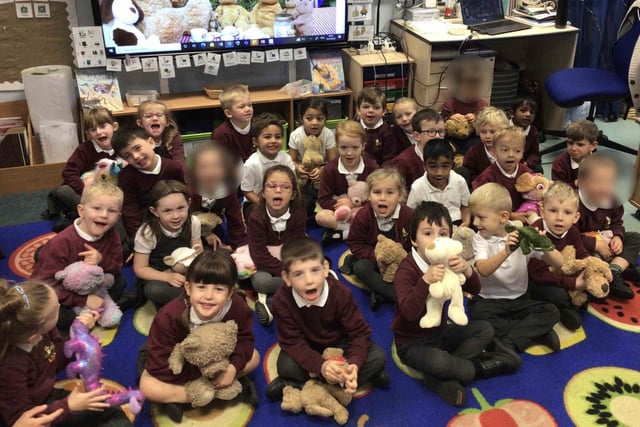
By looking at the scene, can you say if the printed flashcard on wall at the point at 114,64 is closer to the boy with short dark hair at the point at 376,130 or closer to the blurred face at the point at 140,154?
the blurred face at the point at 140,154

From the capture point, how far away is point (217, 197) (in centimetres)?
278

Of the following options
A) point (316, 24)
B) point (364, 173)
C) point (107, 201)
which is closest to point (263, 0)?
point (316, 24)

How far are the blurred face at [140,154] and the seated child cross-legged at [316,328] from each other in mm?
1091

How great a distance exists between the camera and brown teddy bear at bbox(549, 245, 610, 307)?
85.5 inches

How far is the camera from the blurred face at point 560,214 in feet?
7.08

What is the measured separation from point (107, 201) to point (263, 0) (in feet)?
7.03

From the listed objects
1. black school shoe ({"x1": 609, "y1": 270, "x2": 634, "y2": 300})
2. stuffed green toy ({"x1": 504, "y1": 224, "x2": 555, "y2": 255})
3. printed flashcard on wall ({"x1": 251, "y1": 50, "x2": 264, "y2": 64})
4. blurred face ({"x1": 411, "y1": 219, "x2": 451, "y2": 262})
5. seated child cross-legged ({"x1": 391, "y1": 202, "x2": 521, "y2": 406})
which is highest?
printed flashcard on wall ({"x1": 251, "y1": 50, "x2": 264, "y2": 64})

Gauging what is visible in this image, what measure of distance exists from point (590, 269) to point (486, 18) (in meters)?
2.56

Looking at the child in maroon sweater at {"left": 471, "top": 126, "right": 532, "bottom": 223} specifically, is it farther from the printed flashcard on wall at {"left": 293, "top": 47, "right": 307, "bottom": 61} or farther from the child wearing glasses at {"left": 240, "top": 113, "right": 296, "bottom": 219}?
the printed flashcard on wall at {"left": 293, "top": 47, "right": 307, "bottom": 61}

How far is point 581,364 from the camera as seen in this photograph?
2074 mm

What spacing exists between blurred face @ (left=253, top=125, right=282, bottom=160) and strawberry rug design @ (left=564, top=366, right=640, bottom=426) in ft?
5.53

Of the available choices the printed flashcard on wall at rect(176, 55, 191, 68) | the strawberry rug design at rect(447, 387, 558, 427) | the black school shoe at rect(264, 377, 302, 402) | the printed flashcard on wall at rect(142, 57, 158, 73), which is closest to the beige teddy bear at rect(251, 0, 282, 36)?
the printed flashcard on wall at rect(176, 55, 191, 68)

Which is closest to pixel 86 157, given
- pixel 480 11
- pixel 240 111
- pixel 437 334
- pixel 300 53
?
pixel 240 111

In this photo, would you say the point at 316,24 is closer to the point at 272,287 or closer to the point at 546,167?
the point at 546,167
